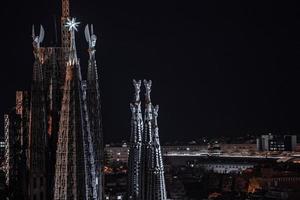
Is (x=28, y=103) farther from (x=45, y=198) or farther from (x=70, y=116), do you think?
(x=70, y=116)

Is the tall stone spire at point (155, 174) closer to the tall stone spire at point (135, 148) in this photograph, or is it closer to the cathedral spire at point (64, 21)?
the tall stone spire at point (135, 148)

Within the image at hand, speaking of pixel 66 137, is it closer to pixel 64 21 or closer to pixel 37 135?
pixel 37 135

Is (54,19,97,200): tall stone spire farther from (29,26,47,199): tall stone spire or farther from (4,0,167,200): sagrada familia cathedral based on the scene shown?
(29,26,47,199): tall stone spire

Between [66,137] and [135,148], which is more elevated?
[66,137]

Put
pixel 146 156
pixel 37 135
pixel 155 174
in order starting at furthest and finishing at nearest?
pixel 37 135
pixel 146 156
pixel 155 174

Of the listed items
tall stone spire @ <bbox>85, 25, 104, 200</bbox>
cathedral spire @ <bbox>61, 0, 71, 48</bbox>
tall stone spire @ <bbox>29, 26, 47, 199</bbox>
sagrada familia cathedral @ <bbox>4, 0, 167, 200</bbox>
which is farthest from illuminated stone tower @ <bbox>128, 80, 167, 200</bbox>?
cathedral spire @ <bbox>61, 0, 71, 48</bbox>

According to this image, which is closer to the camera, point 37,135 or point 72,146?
point 72,146

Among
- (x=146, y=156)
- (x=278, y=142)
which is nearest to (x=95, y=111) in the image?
(x=146, y=156)

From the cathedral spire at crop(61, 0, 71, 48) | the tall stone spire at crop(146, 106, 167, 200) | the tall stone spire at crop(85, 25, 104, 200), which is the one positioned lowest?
the tall stone spire at crop(146, 106, 167, 200)
